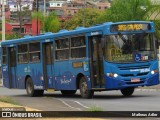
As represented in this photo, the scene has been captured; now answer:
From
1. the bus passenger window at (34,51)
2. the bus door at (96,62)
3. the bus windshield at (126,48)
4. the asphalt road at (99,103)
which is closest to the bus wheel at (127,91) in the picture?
the asphalt road at (99,103)

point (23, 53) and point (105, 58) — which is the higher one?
point (105, 58)

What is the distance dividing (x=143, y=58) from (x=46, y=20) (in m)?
38.7

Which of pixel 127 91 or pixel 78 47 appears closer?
pixel 78 47

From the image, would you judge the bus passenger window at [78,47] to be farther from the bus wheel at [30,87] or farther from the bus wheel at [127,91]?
the bus wheel at [30,87]

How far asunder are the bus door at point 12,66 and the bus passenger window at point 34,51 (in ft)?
6.15

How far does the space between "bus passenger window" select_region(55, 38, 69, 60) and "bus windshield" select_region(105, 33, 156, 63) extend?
284cm

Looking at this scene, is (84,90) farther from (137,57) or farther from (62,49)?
(137,57)

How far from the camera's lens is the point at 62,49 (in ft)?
76.9

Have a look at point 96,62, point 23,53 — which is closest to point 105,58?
point 96,62

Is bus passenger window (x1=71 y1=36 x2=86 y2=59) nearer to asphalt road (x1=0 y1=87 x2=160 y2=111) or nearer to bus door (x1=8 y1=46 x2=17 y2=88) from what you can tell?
asphalt road (x1=0 y1=87 x2=160 y2=111)

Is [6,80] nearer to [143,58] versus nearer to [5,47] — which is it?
[5,47]

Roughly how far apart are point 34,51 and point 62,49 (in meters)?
2.78

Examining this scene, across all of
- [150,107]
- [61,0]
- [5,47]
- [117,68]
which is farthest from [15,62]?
[61,0]

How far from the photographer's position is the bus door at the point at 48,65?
24.6 meters
